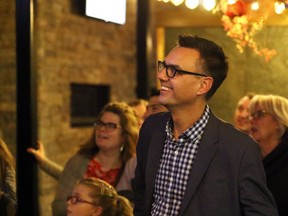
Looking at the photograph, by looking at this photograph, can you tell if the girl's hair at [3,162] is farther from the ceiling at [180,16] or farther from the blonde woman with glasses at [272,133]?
the ceiling at [180,16]

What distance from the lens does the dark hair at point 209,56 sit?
6.77ft

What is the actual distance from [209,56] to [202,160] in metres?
0.41

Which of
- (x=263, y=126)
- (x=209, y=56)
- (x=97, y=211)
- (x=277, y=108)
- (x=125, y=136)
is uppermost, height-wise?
(x=209, y=56)

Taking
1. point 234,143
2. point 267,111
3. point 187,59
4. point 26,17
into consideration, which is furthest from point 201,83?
point 26,17

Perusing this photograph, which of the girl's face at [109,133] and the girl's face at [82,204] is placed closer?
the girl's face at [82,204]

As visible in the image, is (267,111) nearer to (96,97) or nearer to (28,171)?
(28,171)

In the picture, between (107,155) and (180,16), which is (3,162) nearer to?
(107,155)

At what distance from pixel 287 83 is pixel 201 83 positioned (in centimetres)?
255

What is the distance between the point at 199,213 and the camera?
1.93m

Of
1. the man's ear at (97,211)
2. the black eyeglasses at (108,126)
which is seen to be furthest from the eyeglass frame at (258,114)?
the man's ear at (97,211)

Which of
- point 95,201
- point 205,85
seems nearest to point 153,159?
point 205,85

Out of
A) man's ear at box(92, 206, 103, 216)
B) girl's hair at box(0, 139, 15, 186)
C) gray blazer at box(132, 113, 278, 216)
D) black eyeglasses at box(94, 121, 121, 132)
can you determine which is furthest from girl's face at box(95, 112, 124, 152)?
gray blazer at box(132, 113, 278, 216)

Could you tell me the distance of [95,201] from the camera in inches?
110

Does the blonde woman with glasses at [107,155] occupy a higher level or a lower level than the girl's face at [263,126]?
lower
